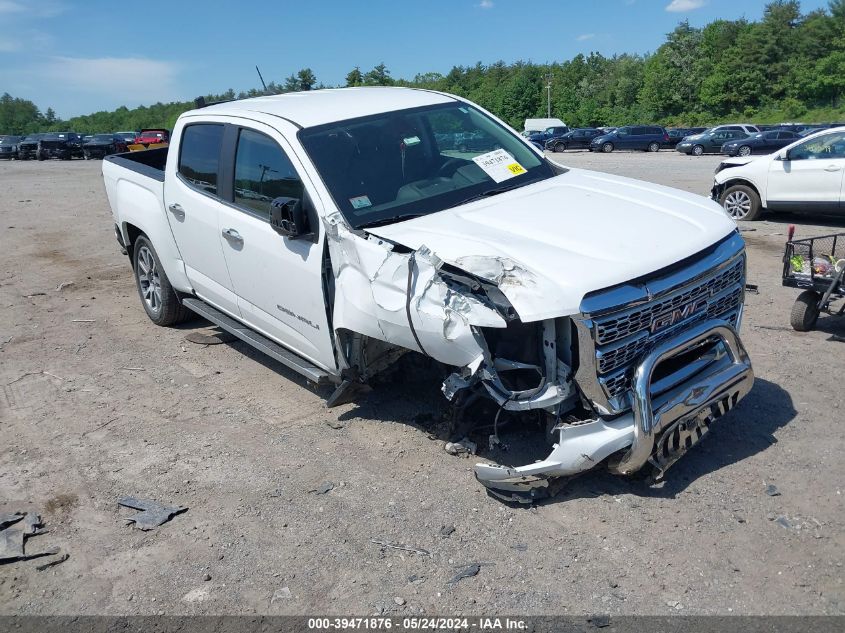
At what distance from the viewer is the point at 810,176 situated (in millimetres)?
11195

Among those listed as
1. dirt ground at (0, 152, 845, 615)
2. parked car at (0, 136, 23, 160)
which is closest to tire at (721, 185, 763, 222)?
dirt ground at (0, 152, 845, 615)

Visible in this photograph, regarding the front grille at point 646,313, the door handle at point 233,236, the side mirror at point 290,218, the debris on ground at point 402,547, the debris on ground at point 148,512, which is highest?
the side mirror at point 290,218

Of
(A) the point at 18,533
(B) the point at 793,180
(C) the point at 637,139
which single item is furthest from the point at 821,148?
(C) the point at 637,139

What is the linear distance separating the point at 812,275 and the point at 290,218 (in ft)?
13.5

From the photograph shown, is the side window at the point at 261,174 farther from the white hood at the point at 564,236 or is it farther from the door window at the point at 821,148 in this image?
the door window at the point at 821,148

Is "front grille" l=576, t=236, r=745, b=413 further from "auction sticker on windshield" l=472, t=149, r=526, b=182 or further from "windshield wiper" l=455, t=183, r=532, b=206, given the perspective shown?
"auction sticker on windshield" l=472, t=149, r=526, b=182

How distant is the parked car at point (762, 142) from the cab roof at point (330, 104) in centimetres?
3105

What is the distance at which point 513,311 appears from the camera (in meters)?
3.53

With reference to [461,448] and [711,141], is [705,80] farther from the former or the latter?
[461,448]

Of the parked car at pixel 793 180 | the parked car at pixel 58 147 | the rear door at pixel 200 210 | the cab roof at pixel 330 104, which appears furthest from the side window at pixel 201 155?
the parked car at pixel 58 147

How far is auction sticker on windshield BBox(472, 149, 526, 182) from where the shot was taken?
16.1 feet

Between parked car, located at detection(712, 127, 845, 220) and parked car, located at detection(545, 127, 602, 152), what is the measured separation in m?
35.1

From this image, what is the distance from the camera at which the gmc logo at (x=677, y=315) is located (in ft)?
11.9

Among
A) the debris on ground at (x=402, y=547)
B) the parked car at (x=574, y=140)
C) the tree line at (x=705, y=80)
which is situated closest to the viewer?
the debris on ground at (x=402, y=547)
